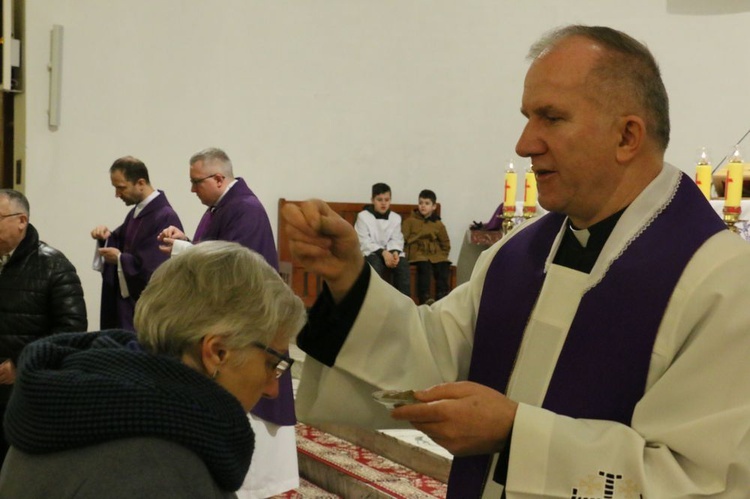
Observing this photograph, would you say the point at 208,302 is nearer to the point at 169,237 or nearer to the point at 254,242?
the point at 254,242

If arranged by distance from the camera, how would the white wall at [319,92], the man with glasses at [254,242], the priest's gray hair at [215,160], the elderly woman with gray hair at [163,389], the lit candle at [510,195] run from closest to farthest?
the elderly woman with gray hair at [163,389] → the lit candle at [510,195] → the man with glasses at [254,242] → the priest's gray hair at [215,160] → the white wall at [319,92]

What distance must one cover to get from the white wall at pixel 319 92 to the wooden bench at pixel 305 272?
298 mm

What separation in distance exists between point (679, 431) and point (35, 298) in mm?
3452

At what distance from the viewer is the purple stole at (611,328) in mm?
1704

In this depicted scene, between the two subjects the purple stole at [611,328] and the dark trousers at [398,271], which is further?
the dark trousers at [398,271]

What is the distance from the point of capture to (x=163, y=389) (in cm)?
138

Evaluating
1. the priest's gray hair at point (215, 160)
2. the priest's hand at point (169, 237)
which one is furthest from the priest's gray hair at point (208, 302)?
the priest's gray hair at point (215, 160)

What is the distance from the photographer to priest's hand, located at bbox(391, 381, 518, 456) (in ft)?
5.18

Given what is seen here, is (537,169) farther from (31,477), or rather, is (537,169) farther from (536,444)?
(31,477)

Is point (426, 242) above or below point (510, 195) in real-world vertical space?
below

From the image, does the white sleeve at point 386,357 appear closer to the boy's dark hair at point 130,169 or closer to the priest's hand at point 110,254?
the priest's hand at point 110,254

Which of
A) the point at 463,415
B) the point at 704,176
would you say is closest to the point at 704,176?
the point at 704,176

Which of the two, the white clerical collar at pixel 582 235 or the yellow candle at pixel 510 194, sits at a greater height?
the white clerical collar at pixel 582 235

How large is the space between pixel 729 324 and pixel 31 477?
122 cm
